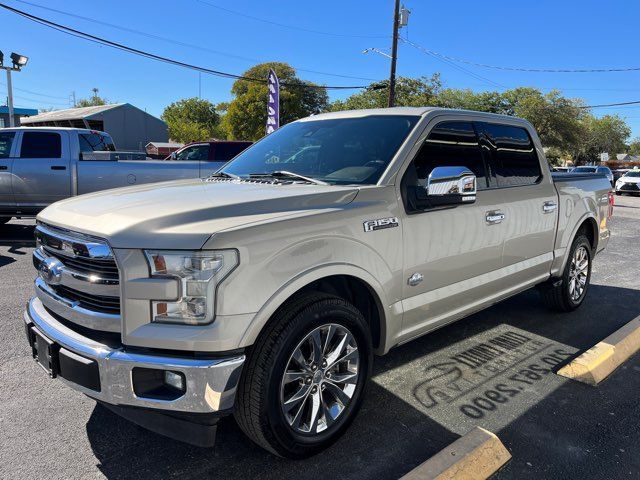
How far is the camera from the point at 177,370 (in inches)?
86.2

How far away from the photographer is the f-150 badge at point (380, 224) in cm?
286

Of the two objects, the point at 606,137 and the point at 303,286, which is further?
the point at 606,137

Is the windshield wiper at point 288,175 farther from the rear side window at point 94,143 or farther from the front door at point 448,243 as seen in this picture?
the rear side window at point 94,143

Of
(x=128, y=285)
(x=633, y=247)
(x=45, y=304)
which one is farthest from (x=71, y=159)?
(x=633, y=247)

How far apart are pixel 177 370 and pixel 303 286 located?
0.72 metres

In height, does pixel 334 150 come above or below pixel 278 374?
above

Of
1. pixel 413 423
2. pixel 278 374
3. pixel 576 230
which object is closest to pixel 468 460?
pixel 413 423

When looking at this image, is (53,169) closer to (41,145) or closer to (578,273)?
(41,145)

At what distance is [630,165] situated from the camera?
7606cm

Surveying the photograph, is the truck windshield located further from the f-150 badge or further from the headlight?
the headlight

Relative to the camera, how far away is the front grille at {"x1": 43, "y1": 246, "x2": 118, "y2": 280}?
7.61 ft

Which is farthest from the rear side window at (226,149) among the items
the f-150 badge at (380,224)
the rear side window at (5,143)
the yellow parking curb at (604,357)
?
the f-150 badge at (380,224)

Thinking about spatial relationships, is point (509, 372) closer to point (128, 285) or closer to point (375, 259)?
point (375, 259)

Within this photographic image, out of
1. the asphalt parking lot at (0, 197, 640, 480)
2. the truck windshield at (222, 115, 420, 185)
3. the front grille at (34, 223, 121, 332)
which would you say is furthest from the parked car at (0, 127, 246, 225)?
the front grille at (34, 223, 121, 332)
